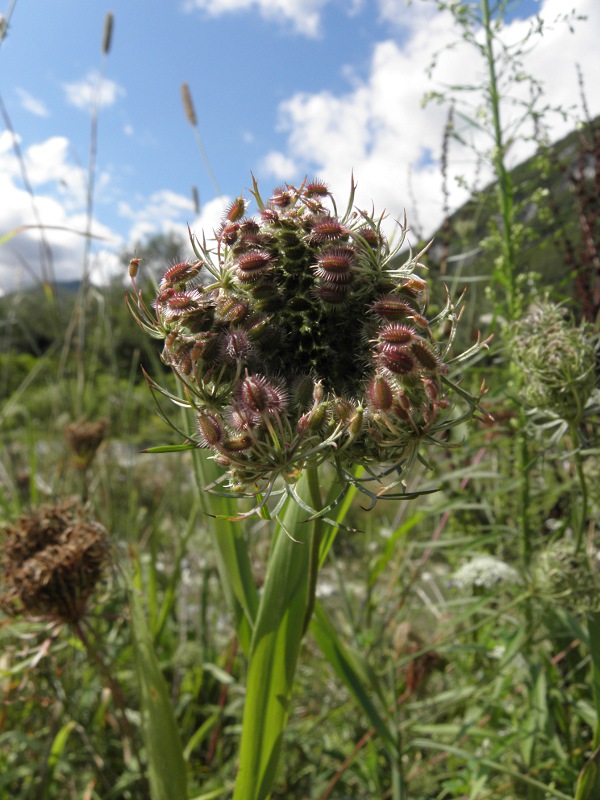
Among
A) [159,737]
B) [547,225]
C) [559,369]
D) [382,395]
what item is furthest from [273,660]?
[547,225]

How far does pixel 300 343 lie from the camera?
1.05 meters

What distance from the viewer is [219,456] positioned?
947 millimetres

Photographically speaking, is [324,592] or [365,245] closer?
[365,245]

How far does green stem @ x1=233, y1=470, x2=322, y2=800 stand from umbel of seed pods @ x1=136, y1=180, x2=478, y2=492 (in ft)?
0.69

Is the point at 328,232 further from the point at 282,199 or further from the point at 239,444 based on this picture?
the point at 239,444

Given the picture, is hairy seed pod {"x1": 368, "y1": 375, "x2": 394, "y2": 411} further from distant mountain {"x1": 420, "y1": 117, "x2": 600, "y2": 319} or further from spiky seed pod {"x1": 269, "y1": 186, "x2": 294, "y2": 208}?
distant mountain {"x1": 420, "y1": 117, "x2": 600, "y2": 319}

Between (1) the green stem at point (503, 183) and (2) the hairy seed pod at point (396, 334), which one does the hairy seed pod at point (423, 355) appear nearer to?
(2) the hairy seed pod at point (396, 334)

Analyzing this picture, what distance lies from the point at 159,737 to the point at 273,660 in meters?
0.39

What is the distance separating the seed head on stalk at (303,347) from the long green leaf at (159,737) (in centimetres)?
66

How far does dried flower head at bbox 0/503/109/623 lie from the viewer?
1575 millimetres

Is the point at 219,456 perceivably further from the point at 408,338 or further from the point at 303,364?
the point at 408,338

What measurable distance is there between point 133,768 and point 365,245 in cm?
203

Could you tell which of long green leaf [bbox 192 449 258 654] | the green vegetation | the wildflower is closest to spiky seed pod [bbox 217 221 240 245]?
the green vegetation

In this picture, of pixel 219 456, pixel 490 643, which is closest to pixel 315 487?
pixel 219 456
